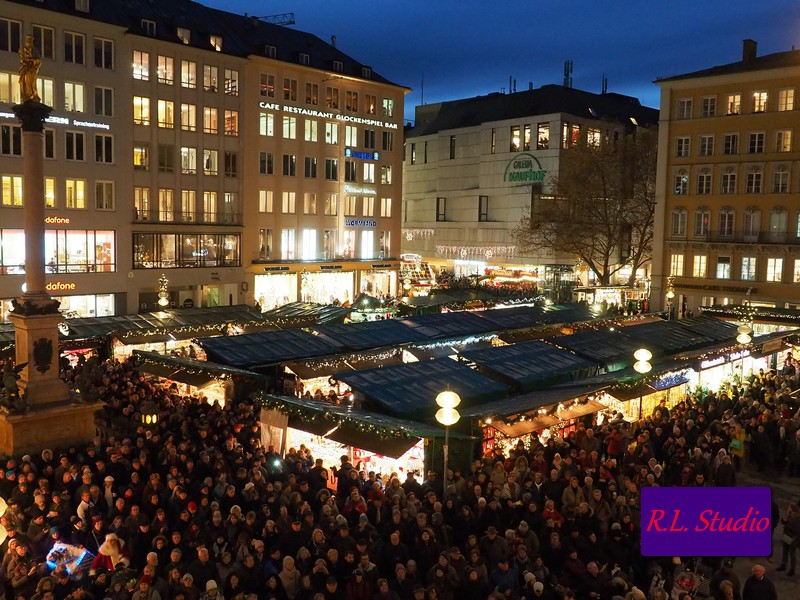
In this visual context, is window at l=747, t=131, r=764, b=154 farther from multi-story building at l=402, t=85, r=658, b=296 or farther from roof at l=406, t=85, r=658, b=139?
roof at l=406, t=85, r=658, b=139

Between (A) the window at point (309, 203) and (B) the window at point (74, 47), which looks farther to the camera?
(A) the window at point (309, 203)

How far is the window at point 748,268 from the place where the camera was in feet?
155

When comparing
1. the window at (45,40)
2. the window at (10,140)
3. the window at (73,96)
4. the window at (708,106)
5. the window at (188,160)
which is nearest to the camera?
the window at (10,140)

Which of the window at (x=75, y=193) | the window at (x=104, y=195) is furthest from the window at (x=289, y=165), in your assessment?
the window at (x=75, y=193)

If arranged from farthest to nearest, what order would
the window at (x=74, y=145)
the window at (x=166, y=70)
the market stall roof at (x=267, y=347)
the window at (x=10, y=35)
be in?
the window at (x=166, y=70) → the window at (x=74, y=145) → the window at (x=10, y=35) → the market stall roof at (x=267, y=347)

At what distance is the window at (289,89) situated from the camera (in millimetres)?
49994

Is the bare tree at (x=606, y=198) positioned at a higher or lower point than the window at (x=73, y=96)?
lower

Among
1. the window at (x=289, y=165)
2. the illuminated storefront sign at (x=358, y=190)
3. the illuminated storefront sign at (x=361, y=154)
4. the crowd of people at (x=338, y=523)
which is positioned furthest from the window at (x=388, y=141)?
the crowd of people at (x=338, y=523)

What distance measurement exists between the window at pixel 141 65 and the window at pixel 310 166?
39.9 ft

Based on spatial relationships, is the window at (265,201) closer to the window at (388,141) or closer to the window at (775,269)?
the window at (388,141)

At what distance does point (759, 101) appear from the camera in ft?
155

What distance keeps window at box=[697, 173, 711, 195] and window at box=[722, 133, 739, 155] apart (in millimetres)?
1813

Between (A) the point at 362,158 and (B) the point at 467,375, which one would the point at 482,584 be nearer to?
(B) the point at 467,375

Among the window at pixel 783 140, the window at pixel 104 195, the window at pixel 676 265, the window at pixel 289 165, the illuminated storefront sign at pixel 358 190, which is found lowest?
the window at pixel 676 265
